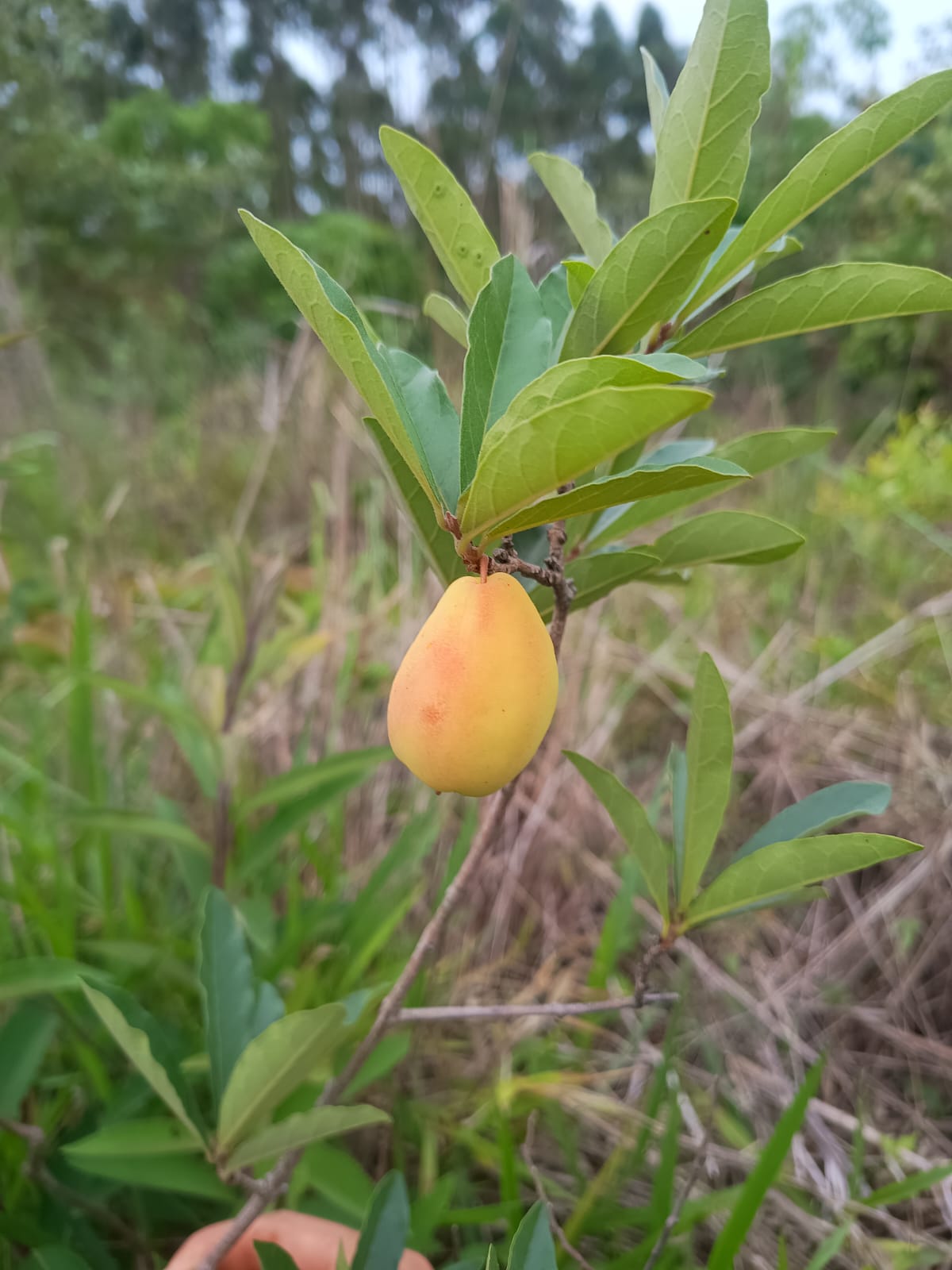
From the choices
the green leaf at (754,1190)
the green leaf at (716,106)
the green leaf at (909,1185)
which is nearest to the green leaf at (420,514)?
the green leaf at (716,106)

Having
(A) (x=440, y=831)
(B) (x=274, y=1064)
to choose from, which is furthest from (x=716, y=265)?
(A) (x=440, y=831)

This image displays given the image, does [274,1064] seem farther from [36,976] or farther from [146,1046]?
[36,976]

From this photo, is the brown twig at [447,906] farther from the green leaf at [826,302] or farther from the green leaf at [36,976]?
the green leaf at [36,976]

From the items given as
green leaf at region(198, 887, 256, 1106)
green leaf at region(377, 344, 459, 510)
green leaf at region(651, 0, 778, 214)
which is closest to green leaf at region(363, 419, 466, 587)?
green leaf at region(377, 344, 459, 510)

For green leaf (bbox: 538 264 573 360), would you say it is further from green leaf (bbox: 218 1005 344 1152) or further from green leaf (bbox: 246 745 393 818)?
green leaf (bbox: 246 745 393 818)

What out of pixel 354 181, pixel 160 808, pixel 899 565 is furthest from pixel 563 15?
pixel 160 808

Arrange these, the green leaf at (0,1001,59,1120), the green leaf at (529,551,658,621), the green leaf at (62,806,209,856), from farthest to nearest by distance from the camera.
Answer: the green leaf at (62,806,209,856) < the green leaf at (0,1001,59,1120) < the green leaf at (529,551,658,621)
